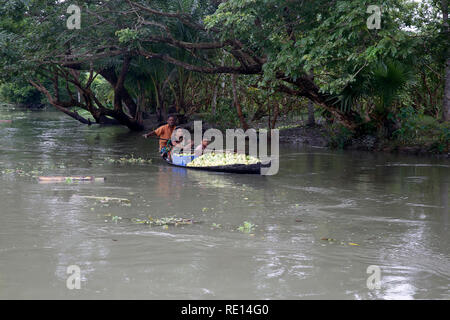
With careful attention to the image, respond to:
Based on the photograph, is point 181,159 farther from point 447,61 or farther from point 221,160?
point 447,61

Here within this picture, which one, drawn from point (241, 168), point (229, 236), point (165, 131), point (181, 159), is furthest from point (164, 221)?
point (165, 131)

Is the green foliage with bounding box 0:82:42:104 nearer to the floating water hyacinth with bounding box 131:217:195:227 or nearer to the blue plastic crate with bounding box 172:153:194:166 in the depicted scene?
the blue plastic crate with bounding box 172:153:194:166

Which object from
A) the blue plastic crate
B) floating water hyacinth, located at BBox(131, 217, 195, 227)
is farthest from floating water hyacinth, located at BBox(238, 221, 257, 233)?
the blue plastic crate

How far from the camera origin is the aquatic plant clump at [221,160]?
12.3 meters

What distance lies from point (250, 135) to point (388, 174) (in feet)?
31.7

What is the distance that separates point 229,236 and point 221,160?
18.5 ft

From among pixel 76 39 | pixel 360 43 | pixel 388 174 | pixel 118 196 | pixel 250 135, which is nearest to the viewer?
pixel 118 196

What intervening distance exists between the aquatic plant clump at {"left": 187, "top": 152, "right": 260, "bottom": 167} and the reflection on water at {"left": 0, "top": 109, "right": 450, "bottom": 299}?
0.33 meters

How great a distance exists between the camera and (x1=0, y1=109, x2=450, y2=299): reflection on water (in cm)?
534

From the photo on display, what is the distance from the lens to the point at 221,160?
41.4 feet

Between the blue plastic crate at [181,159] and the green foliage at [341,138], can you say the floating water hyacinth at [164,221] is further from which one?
the green foliage at [341,138]
